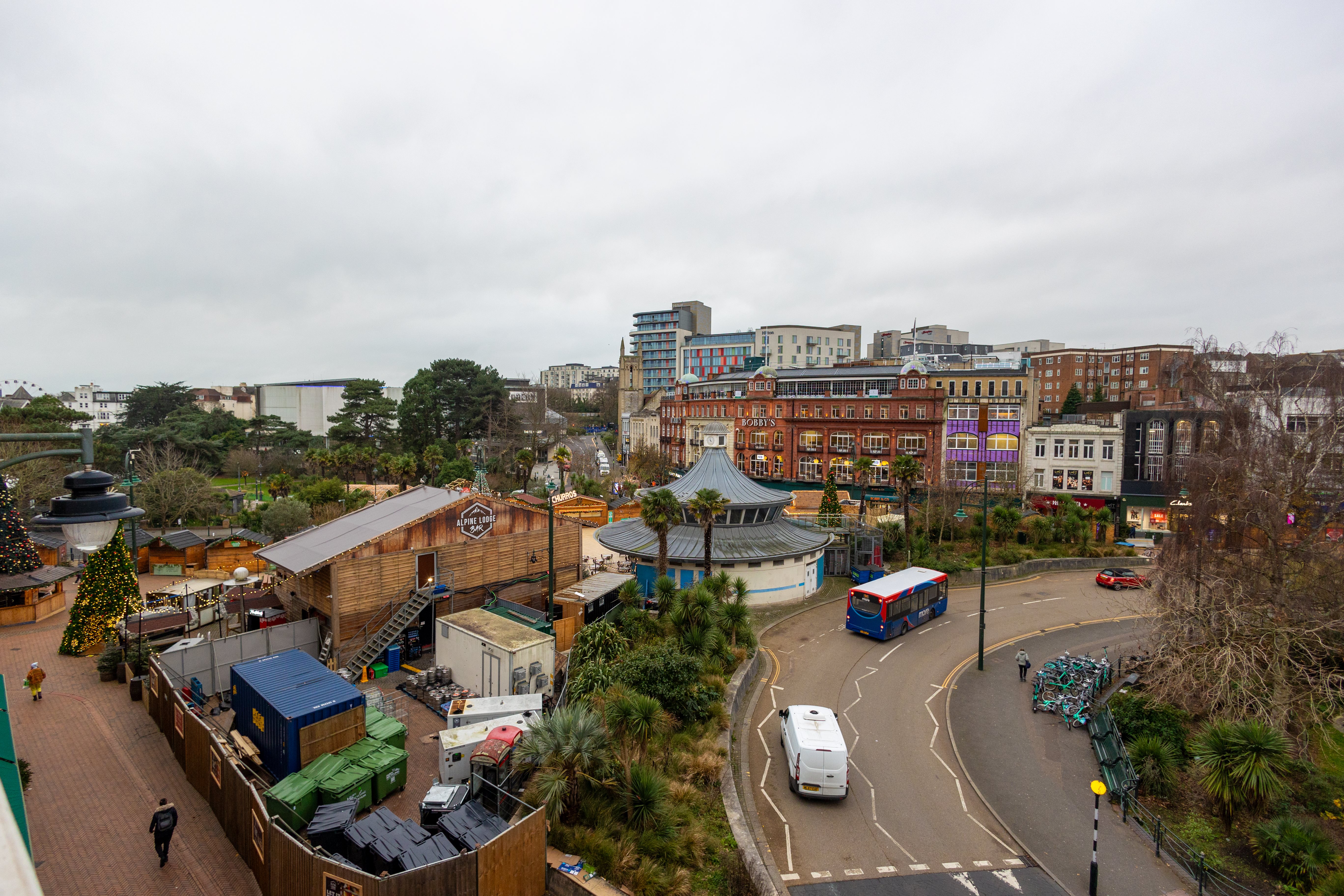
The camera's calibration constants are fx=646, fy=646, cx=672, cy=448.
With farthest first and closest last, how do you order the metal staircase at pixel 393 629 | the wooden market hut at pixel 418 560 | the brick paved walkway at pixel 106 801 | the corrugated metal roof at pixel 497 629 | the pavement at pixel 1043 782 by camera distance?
the wooden market hut at pixel 418 560 → the metal staircase at pixel 393 629 → the corrugated metal roof at pixel 497 629 → the pavement at pixel 1043 782 → the brick paved walkway at pixel 106 801

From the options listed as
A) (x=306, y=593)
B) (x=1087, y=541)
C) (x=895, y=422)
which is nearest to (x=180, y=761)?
(x=306, y=593)

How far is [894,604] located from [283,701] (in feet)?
71.6

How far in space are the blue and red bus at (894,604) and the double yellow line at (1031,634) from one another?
2.95 metres

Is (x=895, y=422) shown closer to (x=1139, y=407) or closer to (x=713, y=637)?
(x=1139, y=407)

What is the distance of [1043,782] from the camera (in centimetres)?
1727

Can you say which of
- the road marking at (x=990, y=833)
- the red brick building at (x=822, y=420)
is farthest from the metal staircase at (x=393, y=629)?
the red brick building at (x=822, y=420)

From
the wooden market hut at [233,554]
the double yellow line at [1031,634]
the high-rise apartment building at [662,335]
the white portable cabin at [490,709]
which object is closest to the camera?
the white portable cabin at [490,709]

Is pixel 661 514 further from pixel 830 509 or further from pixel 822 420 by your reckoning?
pixel 822 420

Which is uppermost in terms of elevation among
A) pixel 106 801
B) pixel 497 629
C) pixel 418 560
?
pixel 418 560

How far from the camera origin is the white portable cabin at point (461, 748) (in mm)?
14391

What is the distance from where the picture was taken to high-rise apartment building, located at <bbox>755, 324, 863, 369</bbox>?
359 ft

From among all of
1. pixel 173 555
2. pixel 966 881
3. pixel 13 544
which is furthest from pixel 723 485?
pixel 13 544

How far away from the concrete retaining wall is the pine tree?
4590cm

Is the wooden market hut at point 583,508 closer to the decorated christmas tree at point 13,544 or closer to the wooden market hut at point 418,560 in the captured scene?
the wooden market hut at point 418,560
